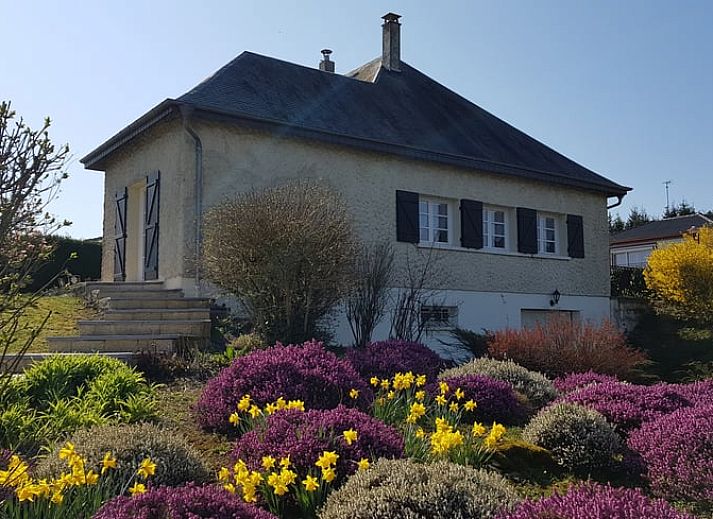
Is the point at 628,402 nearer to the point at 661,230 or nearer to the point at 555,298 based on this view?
the point at 555,298

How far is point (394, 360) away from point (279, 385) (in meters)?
1.88

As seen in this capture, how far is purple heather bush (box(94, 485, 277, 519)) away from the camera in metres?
2.66

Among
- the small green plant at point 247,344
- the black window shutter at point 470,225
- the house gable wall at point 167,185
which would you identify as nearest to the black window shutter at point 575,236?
the black window shutter at point 470,225

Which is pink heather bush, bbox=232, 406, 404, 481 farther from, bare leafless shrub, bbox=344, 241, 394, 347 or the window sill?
the window sill

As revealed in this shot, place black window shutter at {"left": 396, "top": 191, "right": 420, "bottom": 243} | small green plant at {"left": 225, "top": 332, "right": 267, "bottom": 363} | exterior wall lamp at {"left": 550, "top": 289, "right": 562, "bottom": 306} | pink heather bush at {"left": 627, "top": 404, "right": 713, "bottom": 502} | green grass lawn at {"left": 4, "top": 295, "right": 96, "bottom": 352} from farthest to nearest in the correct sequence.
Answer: exterior wall lamp at {"left": 550, "top": 289, "right": 562, "bottom": 306} < black window shutter at {"left": 396, "top": 191, "right": 420, "bottom": 243} < green grass lawn at {"left": 4, "top": 295, "right": 96, "bottom": 352} < small green plant at {"left": 225, "top": 332, "right": 267, "bottom": 363} < pink heather bush at {"left": 627, "top": 404, "right": 713, "bottom": 502}

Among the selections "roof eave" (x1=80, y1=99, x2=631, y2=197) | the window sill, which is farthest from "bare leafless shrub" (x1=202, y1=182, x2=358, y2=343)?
the window sill

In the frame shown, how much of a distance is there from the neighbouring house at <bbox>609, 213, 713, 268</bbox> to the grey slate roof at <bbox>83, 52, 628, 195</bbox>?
19234mm

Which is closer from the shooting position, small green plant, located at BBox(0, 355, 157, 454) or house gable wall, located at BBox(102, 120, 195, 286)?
small green plant, located at BBox(0, 355, 157, 454)

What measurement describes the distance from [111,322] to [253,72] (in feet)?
21.3

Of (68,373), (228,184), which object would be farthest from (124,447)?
(228,184)

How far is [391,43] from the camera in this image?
1722cm

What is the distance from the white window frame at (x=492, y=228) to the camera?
15.5 m

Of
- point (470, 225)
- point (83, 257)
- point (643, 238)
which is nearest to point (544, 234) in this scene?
point (470, 225)

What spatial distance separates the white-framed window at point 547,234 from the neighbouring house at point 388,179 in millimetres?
29
